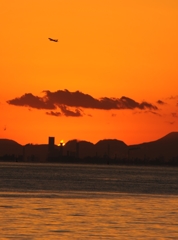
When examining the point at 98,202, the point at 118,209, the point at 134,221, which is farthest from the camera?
the point at 98,202

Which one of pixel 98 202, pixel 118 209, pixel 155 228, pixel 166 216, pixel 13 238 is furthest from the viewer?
pixel 98 202

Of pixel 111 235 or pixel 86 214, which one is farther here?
pixel 86 214

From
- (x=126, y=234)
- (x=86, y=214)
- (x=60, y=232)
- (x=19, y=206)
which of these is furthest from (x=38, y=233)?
(x=19, y=206)

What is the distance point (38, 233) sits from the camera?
53.8m

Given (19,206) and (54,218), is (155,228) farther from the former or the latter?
(19,206)

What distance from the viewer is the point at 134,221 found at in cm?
6341

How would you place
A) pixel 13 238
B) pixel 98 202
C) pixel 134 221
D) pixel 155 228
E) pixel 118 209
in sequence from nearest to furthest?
pixel 13 238 < pixel 155 228 < pixel 134 221 < pixel 118 209 < pixel 98 202

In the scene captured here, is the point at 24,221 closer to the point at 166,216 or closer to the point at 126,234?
the point at 126,234

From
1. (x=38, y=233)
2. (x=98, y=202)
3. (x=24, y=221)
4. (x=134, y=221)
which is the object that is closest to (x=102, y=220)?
(x=134, y=221)

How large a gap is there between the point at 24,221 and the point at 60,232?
633 cm

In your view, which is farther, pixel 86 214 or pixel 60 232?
pixel 86 214

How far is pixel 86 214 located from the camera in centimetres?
6925

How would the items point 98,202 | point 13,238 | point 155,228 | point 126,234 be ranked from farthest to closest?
point 98,202 → point 155,228 → point 126,234 → point 13,238

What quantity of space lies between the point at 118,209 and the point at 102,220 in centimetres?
1297
